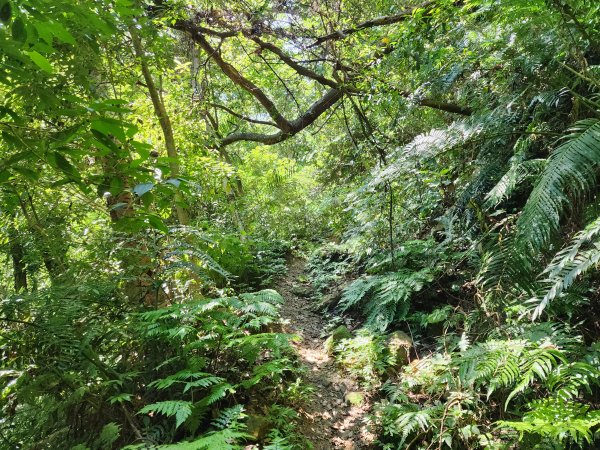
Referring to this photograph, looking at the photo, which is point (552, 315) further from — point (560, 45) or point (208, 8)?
point (208, 8)

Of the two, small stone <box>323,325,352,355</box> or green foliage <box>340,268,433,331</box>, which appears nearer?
green foliage <box>340,268,433,331</box>

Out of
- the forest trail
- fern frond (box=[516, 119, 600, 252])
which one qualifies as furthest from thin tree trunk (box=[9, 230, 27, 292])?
fern frond (box=[516, 119, 600, 252])

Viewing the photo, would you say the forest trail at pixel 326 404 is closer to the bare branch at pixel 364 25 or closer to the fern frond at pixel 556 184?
the fern frond at pixel 556 184

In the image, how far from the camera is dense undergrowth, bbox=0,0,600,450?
1899 mm

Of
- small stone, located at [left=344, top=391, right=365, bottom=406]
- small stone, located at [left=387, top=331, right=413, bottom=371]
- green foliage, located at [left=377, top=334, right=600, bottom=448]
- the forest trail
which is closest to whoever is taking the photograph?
green foliage, located at [left=377, top=334, right=600, bottom=448]

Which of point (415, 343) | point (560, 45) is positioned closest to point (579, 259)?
point (415, 343)

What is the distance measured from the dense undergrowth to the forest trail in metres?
0.12

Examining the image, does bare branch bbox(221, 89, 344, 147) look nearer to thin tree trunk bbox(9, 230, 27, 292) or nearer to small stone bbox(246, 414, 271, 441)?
thin tree trunk bbox(9, 230, 27, 292)

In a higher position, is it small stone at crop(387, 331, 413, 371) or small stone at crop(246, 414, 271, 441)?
small stone at crop(246, 414, 271, 441)

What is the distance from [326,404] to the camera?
11.5ft

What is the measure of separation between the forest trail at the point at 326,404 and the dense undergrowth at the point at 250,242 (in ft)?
0.40

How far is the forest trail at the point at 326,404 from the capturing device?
309 cm

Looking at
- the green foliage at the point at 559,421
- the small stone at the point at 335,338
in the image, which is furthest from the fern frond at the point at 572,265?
the small stone at the point at 335,338

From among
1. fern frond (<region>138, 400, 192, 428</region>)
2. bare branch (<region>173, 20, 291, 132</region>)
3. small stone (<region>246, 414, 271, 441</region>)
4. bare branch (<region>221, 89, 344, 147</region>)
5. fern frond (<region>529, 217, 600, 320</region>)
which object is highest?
bare branch (<region>173, 20, 291, 132</region>)
